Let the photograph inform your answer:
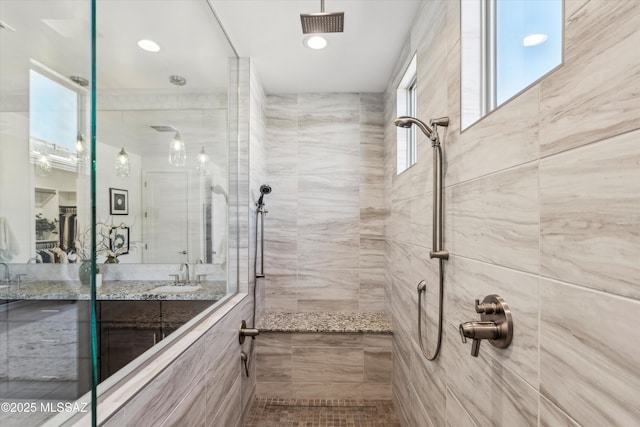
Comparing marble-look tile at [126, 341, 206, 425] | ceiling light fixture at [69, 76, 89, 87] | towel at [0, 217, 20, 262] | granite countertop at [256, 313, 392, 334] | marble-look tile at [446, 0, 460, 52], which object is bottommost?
granite countertop at [256, 313, 392, 334]

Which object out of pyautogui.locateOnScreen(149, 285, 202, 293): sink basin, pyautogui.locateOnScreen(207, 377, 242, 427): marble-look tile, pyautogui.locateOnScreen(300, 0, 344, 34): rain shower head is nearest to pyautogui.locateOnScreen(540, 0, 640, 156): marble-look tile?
pyautogui.locateOnScreen(300, 0, 344, 34): rain shower head

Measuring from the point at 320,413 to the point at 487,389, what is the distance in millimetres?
1761

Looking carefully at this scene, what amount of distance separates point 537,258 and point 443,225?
2.06ft

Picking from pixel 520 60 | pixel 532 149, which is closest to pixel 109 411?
pixel 532 149

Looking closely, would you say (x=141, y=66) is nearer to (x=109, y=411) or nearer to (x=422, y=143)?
(x=109, y=411)

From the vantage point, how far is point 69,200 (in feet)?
2.58

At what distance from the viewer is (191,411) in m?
1.32

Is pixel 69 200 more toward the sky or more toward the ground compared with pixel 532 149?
more toward the ground

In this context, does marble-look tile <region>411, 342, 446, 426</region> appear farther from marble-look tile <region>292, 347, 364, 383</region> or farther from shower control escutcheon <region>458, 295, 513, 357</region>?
marble-look tile <region>292, 347, 364, 383</region>

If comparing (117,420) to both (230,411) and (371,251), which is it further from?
(371,251)

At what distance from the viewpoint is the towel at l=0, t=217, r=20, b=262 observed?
65 centimetres

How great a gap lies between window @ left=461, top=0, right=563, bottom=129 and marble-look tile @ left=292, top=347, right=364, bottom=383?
6.68ft

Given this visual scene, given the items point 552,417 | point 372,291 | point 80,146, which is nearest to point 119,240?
point 80,146

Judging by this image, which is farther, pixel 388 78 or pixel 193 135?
pixel 388 78
